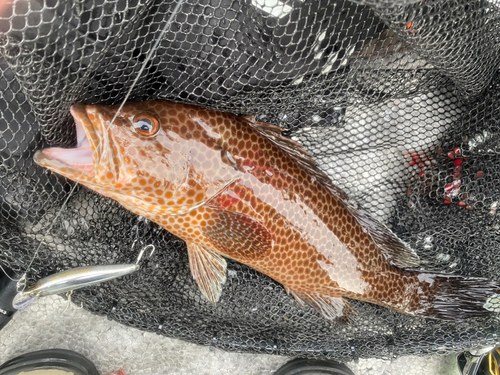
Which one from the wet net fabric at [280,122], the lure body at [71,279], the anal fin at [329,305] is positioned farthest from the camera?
the anal fin at [329,305]

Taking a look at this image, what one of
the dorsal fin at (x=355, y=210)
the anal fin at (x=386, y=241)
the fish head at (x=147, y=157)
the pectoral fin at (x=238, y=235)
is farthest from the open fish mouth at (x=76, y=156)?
the anal fin at (x=386, y=241)

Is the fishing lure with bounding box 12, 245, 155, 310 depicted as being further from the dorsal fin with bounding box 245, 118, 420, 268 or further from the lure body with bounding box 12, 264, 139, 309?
the dorsal fin with bounding box 245, 118, 420, 268

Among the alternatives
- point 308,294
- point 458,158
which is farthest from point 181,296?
point 458,158

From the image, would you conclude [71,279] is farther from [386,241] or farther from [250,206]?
[386,241]

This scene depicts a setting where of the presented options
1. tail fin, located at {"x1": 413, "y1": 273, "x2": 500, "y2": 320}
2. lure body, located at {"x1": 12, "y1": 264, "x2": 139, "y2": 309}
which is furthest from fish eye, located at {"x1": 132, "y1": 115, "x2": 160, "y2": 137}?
tail fin, located at {"x1": 413, "y1": 273, "x2": 500, "y2": 320}

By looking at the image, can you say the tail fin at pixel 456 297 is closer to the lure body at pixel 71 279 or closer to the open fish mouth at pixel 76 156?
the lure body at pixel 71 279

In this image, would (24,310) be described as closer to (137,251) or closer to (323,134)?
(137,251)
